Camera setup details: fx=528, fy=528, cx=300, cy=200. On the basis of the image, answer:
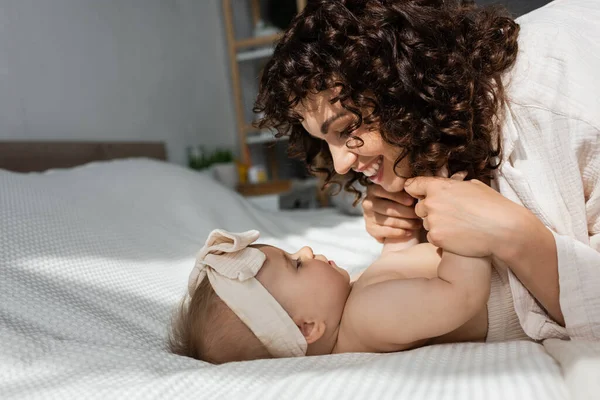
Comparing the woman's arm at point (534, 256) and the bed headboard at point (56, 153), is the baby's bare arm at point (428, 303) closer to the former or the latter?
the woman's arm at point (534, 256)

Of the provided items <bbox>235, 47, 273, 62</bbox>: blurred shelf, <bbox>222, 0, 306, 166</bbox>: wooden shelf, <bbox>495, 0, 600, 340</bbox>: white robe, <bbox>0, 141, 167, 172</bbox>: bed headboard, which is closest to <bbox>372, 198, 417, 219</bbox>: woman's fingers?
<bbox>495, 0, 600, 340</bbox>: white robe

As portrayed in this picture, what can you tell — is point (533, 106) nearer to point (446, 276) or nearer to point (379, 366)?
point (446, 276)

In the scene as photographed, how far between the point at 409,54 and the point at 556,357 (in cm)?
49

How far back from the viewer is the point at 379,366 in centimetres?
69

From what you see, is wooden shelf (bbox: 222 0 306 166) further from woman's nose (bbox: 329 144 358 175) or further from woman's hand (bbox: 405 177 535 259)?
woman's hand (bbox: 405 177 535 259)

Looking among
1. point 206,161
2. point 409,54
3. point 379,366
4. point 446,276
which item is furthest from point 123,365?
point 206,161

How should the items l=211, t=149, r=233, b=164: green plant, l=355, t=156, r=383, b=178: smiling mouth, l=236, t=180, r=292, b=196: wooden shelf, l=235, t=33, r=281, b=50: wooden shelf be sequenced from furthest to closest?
1. l=235, t=33, r=281, b=50: wooden shelf
2. l=236, t=180, r=292, b=196: wooden shelf
3. l=211, t=149, r=233, b=164: green plant
4. l=355, t=156, r=383, b=178: smiling mouth

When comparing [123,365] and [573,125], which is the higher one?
[573,125]

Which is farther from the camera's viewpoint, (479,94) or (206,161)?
(206,161)

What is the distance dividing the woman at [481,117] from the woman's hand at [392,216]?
15 cm

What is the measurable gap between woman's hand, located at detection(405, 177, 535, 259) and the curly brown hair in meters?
0.09

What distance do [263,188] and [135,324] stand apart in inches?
87.7

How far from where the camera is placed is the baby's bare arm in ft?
A: 2.51

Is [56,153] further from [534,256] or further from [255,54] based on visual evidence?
[255,54]
